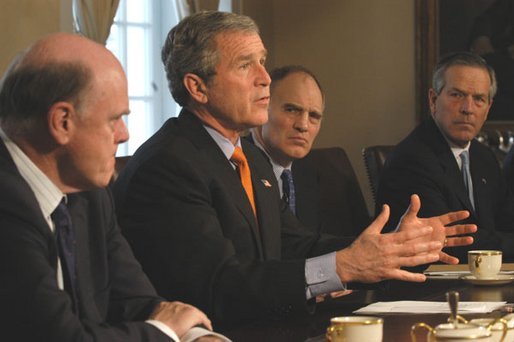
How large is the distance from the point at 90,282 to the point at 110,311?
0.19 meters

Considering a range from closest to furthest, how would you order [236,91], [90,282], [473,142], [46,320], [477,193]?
[46,320] → [90,282] → [236,91] → [477,193] → [473,142]

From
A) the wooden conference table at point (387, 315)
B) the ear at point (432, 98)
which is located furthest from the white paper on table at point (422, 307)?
the ear at point (432, 98)

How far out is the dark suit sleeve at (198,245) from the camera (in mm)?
2729

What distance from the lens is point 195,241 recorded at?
280 centimetres

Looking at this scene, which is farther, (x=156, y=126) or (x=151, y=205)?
(x=156, y=126)

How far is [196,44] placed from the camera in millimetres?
3168

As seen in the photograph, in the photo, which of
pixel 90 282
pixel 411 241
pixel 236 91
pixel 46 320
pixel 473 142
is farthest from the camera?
pixel 473 142

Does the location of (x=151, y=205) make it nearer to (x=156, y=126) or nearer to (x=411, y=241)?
(x=411, y=241)

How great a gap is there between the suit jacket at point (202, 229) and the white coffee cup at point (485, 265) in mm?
586

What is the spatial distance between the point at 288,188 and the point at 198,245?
2.06m

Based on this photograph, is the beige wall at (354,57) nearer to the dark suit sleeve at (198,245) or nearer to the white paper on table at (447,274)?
the white paper on table at (447,274)

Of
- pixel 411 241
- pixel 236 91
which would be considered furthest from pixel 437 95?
pixel 411 241

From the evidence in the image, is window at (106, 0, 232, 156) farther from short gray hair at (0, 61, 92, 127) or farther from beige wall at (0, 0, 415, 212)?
short gray hair at (0, 61, 92, 127)

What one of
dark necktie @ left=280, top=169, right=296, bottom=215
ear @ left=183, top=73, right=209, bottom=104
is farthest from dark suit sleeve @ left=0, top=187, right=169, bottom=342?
dark necktie @ left=280, top=169, right=296, bottom=215
